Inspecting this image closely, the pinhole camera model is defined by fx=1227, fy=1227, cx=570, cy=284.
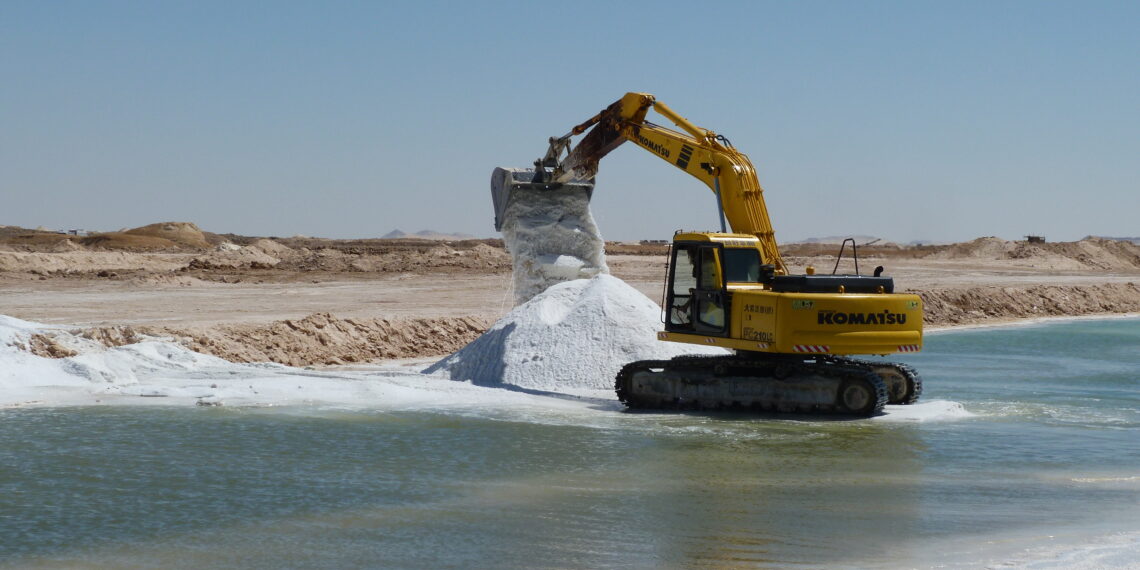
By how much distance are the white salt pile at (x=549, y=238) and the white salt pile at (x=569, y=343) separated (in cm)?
183

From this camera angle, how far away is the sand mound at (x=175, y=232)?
8456cm

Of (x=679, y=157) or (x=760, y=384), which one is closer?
(x=760, y=384)

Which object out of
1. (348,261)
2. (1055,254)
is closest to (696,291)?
(348,261)

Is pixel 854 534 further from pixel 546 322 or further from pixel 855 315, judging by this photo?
pixel 546 322

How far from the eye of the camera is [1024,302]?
40062 mm

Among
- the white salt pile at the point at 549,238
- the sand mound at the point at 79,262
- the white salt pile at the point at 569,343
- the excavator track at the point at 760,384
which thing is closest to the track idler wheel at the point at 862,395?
the excavator track at the point at 760,384

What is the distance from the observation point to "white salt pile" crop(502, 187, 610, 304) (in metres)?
19.8

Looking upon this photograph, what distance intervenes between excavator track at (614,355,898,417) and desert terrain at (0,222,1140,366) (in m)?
8.02

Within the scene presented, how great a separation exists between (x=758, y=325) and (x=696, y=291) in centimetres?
106

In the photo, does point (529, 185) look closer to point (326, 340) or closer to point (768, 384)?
point (326, 340)

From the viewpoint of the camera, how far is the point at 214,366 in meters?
18.4

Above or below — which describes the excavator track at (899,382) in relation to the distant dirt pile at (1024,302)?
below

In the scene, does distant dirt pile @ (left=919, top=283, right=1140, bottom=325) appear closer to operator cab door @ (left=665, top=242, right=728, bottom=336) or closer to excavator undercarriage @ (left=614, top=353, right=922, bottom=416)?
excavator undercarriage @ (left=614, top=353, right=922, bottom=416)

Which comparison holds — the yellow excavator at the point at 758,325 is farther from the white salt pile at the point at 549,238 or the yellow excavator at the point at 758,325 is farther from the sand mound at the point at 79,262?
the sand mound at the point at 79,262
